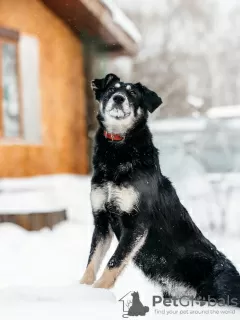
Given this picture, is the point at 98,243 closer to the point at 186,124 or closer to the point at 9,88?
the point at 186,124

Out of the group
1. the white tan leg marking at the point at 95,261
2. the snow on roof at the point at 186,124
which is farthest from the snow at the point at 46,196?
the snow on roof at the point at 186,124

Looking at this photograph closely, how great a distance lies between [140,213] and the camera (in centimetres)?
206

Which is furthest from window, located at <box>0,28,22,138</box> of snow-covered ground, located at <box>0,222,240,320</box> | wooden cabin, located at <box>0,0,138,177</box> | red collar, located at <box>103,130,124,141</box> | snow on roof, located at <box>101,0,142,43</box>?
red collar, located at <box>103,130,124,141</box>

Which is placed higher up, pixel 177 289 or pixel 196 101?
pixel 196 101

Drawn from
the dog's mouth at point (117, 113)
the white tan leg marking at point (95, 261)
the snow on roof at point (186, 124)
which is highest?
the snow on roof at point (186, 124)

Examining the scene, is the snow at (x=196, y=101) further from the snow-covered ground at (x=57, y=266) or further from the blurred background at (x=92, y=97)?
the snow-covered ground at (x=57, y=266)

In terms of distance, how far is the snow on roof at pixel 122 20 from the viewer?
363cm

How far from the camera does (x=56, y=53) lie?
169 inches

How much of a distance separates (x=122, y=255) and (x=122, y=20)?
2.27 meters

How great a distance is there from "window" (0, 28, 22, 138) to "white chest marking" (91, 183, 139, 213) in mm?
2064

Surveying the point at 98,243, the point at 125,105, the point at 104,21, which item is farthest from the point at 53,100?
the point at 98,243

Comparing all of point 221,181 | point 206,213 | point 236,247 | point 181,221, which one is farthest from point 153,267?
point 221,181

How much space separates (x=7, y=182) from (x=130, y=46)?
57.9 inches

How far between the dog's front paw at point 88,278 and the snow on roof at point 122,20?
2.23 metres
